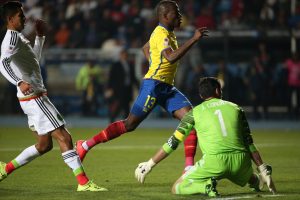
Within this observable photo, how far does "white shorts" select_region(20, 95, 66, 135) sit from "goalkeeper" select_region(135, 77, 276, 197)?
176cm

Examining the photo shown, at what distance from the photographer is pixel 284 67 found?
27312 mm

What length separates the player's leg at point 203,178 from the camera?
9516 millimetres

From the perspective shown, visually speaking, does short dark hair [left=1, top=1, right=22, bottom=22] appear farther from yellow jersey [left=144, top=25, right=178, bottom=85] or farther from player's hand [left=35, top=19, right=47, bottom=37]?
yellow jersey [left=144, top=25, right=178, bottom=85]

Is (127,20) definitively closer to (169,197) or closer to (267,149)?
(267,149)

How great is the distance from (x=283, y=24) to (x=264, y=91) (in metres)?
2.96

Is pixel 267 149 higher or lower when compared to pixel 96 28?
lower

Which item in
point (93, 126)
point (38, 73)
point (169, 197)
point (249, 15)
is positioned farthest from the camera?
point (249, 15)

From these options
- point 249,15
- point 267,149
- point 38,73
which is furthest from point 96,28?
point 38,73

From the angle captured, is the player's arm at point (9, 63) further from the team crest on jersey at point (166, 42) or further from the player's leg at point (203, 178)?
the player's leg at point (203, 178)

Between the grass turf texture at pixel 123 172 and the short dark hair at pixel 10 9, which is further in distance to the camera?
the short dark hair at pixel 10 9

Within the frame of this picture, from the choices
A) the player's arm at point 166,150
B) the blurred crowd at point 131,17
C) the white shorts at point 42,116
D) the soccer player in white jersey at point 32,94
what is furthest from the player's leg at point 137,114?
the blurred crowd at point 131,17

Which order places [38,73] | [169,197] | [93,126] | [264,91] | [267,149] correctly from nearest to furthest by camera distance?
[169,197] → [38,73] → [267,149] → [93,126] → [264,91]

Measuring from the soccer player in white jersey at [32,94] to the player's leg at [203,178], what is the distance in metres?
1.17

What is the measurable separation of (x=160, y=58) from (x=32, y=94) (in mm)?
2136
